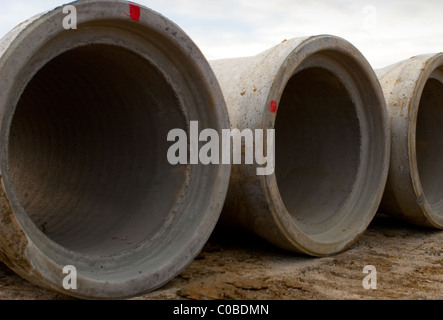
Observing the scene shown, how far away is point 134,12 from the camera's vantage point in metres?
2.47

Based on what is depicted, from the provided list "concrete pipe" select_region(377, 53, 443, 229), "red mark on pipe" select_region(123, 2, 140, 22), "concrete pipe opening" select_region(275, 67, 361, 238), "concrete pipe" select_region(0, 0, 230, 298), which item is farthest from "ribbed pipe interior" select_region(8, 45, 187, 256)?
"concrete pipe" select_region(377, 53, 443, 229)

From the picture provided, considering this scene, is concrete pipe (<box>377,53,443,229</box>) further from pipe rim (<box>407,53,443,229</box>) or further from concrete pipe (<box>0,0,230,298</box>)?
concrete pipe (<box>0,0,230,298</box>)

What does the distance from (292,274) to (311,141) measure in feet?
4.87

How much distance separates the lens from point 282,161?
4457 mm

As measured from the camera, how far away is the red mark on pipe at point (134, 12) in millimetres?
2461

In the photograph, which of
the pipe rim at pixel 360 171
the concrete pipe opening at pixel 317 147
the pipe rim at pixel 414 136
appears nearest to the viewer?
the pipe rim at pixel 360 171

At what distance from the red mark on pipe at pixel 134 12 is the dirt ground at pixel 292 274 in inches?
54.9

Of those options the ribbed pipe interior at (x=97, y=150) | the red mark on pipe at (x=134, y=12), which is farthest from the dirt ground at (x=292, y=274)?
the red mark on pipe at (x=134, y=12)

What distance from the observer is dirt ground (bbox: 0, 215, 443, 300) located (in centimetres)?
268

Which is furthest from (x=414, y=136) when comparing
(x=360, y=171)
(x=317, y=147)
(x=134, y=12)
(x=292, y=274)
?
(x=134, y=12)

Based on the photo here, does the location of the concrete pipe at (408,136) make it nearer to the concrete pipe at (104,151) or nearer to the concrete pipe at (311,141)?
the concrete pipe at (311,141)

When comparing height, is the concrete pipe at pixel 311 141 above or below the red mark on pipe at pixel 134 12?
below

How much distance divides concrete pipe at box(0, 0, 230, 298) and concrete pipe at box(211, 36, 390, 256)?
1.16 ft
